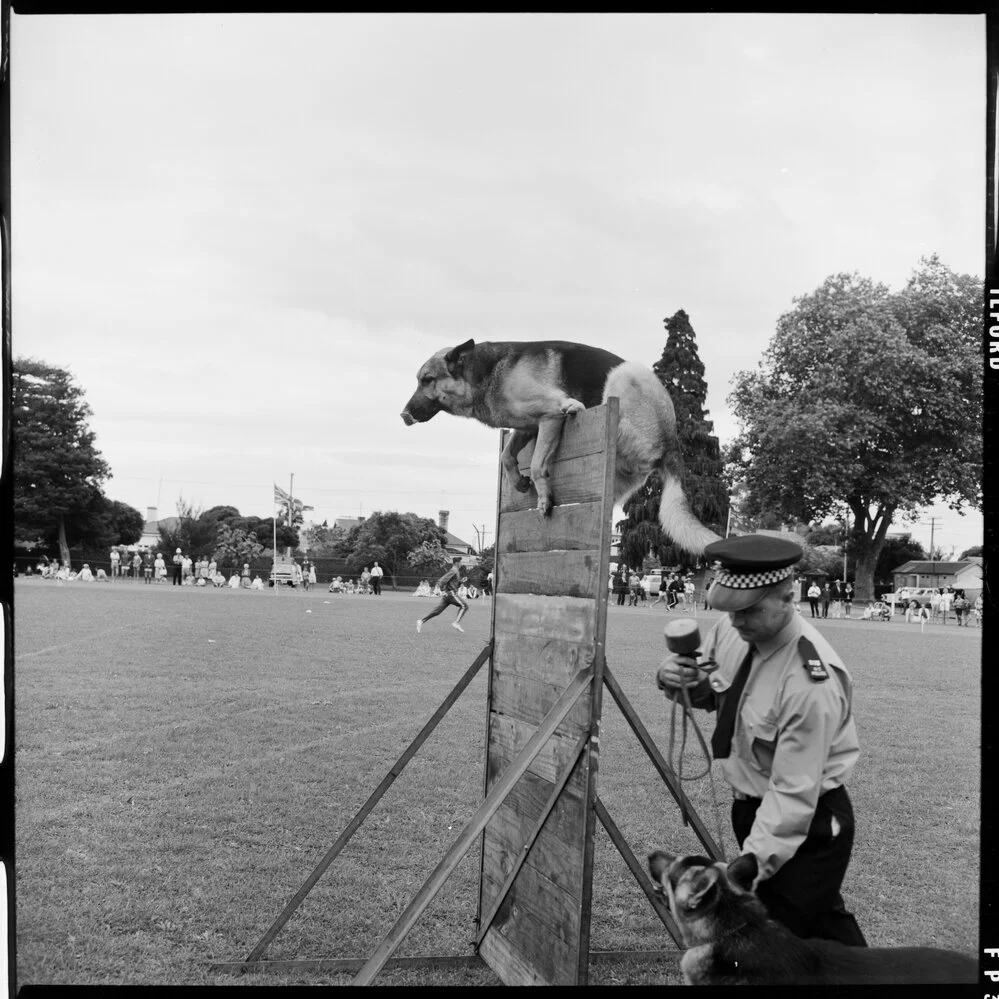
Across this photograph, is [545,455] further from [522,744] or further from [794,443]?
[794,443]

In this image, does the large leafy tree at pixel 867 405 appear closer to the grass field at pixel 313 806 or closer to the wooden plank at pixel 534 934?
the grass field at pixel 313 806

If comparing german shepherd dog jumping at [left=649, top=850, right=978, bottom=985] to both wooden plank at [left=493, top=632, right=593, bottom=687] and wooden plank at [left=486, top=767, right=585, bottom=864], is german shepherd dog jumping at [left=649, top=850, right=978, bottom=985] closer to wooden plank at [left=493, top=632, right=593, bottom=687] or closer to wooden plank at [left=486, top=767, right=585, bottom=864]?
wooden plank at [left=486, top=767, right=585, bottom=864]

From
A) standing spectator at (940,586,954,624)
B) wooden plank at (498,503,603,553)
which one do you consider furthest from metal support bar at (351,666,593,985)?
standing spectator at (940,586,954,624)

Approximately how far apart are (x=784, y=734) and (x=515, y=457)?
69.1 inches

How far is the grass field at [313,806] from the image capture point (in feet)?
13.9

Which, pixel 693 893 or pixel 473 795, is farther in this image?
pixel 473 795

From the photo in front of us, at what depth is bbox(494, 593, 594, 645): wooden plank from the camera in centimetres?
334

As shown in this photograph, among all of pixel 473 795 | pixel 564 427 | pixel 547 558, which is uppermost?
pixel 564 427

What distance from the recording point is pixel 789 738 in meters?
2.77

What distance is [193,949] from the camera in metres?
4.03

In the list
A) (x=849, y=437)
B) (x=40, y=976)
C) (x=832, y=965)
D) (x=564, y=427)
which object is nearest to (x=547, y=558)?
(x=564, y=427)

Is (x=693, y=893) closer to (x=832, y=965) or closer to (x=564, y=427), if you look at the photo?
(x=832, y=965)

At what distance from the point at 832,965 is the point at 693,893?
0.50 m

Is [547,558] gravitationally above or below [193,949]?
above
